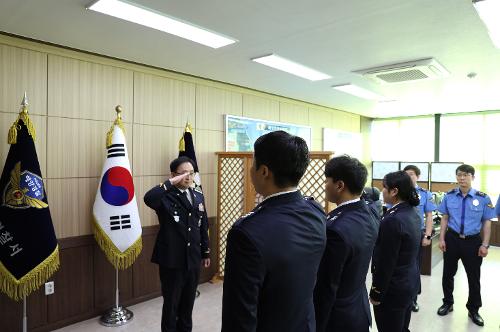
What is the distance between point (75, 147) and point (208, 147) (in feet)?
5.45

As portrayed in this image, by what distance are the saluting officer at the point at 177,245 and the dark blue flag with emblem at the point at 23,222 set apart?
0.85m

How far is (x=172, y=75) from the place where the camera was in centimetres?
403

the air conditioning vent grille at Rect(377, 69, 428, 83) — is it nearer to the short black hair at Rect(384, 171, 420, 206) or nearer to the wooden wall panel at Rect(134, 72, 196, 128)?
the short black hair at Rect(384, 171, 420, 206)

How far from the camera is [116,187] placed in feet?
10.3

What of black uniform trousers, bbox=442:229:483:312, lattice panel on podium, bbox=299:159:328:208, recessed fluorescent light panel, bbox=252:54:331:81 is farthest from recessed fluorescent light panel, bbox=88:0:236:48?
black uniform trousers, bbox=442:229:483:312

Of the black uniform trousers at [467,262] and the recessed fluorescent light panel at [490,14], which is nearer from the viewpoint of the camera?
the recessed fluorescent light panel at [490,14]

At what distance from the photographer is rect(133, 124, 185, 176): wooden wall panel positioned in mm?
3758

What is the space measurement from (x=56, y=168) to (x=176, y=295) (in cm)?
164

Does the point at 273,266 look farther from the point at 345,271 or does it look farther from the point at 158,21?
the point at 158,21

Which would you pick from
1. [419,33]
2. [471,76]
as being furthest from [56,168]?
[471,76]

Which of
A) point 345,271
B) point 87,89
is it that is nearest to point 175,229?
point 345,271

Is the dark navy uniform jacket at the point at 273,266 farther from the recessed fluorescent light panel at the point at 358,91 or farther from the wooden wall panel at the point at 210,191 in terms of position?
the recessed fluorescent light panel at the point at 358,91

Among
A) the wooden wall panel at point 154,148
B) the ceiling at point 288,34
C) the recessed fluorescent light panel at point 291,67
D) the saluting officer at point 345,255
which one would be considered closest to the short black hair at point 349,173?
the saluting officer at point 345,255

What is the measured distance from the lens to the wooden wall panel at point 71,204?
313 centimetres
